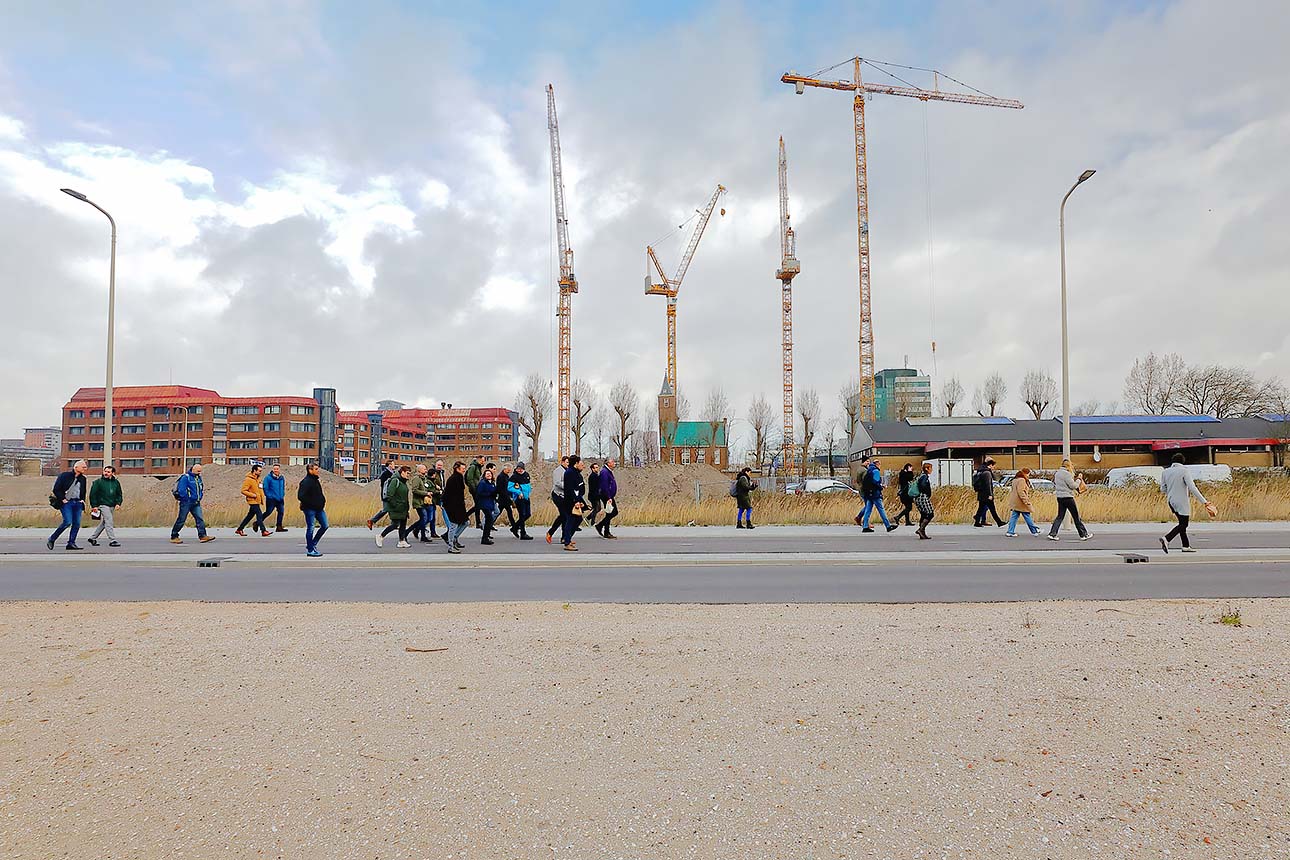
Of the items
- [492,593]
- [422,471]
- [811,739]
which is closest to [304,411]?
[422,471]

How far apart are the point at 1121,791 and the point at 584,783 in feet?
7.85

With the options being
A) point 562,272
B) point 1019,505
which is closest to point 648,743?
point 1019,505

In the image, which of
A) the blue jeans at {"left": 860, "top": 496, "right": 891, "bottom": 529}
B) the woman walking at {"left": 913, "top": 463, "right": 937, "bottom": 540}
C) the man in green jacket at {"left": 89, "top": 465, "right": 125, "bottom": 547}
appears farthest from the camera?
the blue jeans at {"left": 860, "top": 496, "right": 891, "bottom": 529}

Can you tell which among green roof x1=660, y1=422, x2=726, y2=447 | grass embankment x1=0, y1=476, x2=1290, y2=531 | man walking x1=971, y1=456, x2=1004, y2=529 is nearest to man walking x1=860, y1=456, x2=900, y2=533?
man walking x1=971, y1=456, x2=1004, y2=529

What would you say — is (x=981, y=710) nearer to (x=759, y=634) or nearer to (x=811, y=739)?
(x=811, y=739)

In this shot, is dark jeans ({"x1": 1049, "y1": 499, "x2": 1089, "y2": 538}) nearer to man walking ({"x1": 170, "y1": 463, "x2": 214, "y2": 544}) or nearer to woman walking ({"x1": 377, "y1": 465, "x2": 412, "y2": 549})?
woman walking ({"x1": 377, "y1": 465, "x2": 412, "y2": 549})

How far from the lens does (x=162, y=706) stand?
15.8 feet

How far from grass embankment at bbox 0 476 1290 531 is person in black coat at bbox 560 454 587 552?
487 cm

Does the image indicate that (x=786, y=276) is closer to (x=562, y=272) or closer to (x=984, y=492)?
(x=562, y=272)

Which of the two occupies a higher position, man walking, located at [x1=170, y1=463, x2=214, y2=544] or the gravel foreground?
man walking, located at [x1=170, y1=463, x2=214, y2=544]

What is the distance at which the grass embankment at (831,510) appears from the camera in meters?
21.6

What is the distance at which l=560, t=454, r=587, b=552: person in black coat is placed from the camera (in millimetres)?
15369

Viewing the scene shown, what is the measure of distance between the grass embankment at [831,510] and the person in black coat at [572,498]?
16.0ft

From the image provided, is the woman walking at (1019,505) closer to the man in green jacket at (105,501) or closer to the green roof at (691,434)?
the man in green jacket at (105,501)
